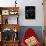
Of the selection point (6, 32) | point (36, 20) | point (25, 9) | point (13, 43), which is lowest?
point (13, 43)

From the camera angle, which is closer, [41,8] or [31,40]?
[31,40]

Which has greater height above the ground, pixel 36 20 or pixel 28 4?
pixel 28 4

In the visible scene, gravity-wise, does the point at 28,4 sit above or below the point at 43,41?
above

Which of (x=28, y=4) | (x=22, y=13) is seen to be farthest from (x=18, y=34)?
(x=28, y=4)

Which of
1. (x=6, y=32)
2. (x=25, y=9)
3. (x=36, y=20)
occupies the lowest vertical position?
(x=6, y=32)

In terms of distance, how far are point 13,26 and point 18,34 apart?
1.13ft

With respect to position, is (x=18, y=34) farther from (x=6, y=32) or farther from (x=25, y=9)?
(x=25, y=9)

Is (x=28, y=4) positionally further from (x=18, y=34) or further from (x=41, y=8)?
(x=18, y=34)

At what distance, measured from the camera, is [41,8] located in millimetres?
5691

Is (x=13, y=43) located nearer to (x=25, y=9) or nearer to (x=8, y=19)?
(x=8, y=19)

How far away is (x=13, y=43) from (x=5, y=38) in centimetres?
33

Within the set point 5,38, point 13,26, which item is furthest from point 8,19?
point 5,38

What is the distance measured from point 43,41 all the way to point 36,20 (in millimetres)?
793

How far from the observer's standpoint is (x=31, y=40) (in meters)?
5.25
